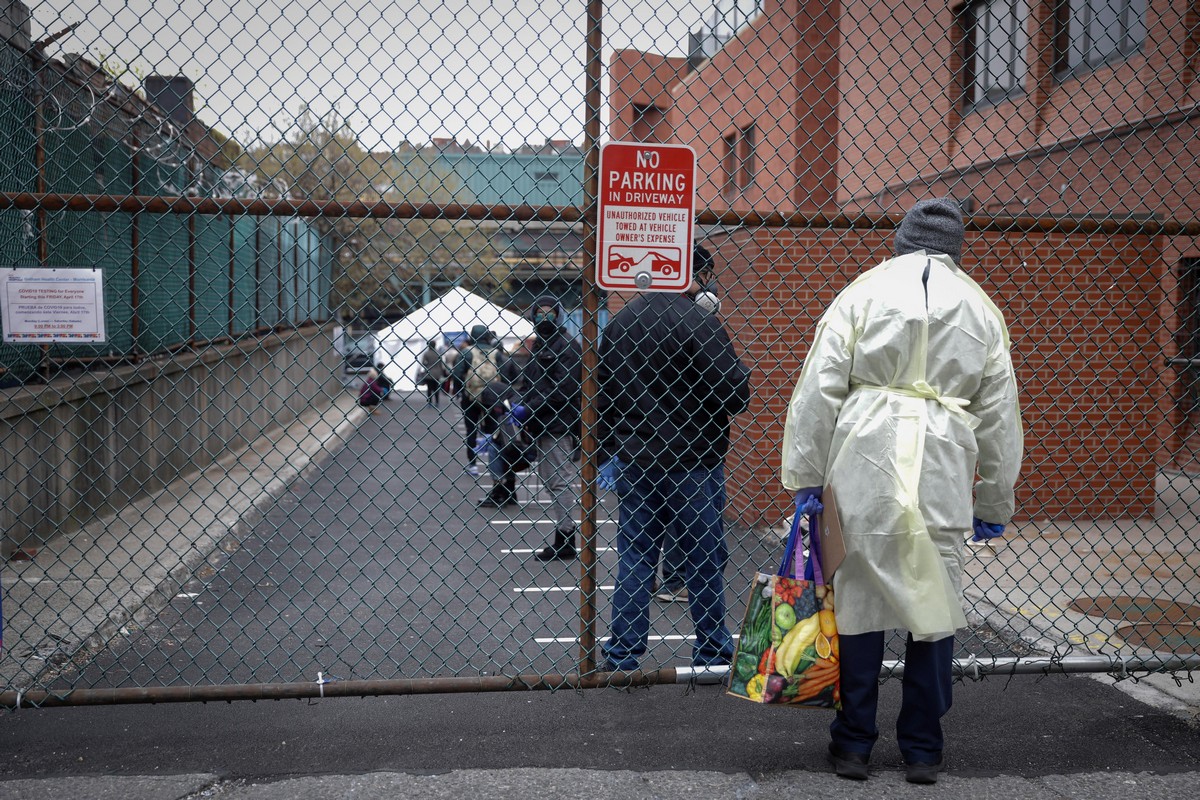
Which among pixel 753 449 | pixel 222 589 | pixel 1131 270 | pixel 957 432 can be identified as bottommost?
pixel 222 589

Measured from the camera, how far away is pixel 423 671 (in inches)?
193

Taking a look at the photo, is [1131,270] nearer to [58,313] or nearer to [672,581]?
[672,581]

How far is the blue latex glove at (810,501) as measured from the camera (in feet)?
11.5

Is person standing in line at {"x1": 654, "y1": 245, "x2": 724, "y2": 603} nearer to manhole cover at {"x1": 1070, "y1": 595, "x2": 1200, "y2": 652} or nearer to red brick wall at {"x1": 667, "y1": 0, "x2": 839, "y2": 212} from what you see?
manhole cover at {"x1": 1070, "y1": 595, "x2": 1200, "y2": 652}

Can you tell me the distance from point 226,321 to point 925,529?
1097 centimetres

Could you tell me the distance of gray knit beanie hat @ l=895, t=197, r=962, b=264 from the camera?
3586 millimetres

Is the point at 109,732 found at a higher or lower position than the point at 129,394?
lower

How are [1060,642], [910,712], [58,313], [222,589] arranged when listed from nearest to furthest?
[910,712] < [58,313] < [1060,642] < [222,589]

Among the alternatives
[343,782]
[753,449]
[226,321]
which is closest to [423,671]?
[343,782]

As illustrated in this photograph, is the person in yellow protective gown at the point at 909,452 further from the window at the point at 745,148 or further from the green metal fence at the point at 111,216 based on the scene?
the window at the point at 745,148

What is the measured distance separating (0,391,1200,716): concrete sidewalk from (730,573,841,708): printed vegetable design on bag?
1187mm

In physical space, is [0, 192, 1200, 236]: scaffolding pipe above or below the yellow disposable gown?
above

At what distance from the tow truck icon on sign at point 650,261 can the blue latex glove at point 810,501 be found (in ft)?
2.98

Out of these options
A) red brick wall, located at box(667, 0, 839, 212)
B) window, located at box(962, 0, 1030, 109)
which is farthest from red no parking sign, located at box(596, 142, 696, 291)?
window, located at box(962, 0, 1030, 109)
